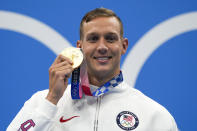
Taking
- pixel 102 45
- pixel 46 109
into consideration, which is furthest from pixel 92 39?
pixel 46 109

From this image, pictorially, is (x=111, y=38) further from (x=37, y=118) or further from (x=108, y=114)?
(x=37, y=118)

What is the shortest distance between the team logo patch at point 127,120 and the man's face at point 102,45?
0.73 ft

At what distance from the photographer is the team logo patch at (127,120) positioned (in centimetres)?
136

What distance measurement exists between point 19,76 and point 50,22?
504mm

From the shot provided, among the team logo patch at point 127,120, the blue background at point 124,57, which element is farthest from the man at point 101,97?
the blue background at point 124,57

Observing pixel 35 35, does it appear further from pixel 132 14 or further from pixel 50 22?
pixel 132 14

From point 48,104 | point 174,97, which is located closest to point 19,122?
point 48,104

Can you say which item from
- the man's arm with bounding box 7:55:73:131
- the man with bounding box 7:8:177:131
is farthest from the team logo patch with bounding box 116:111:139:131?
the man's arm with bounding box 7:55:73:131

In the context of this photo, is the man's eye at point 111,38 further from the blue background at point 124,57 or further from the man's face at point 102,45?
the blue background at point 124,57

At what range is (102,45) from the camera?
4.48 ft

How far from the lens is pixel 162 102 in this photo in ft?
7.38

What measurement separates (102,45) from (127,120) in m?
0.39

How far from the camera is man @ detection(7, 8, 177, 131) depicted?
4.40 ft

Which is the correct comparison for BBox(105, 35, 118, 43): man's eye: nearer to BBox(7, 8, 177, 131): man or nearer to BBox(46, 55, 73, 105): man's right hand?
BBox(7, 8, 177, 131): man
